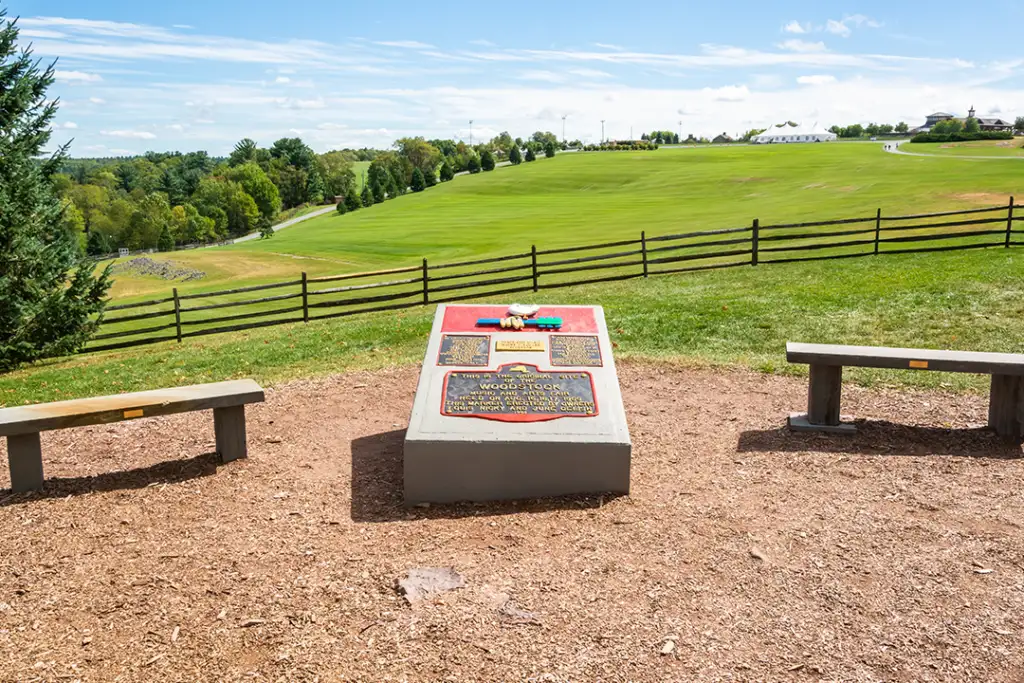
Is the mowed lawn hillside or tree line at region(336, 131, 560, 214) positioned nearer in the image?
the mowed lawn hillside

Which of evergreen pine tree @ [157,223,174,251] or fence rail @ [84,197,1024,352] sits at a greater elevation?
fence rail @ [84,197,1024,352]

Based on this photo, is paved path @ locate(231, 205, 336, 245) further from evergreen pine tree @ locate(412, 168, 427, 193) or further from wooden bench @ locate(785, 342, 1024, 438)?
wooden bench @ locate(785, 342, 1024, 438)

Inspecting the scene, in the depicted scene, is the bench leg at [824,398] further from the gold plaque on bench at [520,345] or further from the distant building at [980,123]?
the distant building at [980,123]

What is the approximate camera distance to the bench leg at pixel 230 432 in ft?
24.9

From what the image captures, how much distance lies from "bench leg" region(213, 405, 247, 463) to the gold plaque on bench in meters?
2.48

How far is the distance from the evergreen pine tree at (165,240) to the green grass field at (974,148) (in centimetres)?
8242

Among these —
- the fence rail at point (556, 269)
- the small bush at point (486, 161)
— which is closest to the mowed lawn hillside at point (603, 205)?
the fence rail at point (556, 269)

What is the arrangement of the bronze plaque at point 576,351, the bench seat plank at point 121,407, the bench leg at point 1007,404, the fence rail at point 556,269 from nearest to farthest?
the bench seat plank at point 121,407 < the bronze plaque at point 576,351 < the bench leg at point 1007,404 < the fence rail at point 556,269

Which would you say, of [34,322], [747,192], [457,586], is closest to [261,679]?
[457,586]

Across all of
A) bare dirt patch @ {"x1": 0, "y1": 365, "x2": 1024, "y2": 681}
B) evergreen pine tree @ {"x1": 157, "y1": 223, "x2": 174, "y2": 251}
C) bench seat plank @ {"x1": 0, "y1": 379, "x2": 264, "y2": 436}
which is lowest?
evergreen pine tree @ {"x1": 157, "y1": 223, "x2": 174, "y2": 251}

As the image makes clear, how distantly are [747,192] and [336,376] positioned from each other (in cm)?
5822

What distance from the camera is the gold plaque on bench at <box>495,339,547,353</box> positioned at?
7.68m

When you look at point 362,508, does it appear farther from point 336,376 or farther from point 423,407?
point 336,376

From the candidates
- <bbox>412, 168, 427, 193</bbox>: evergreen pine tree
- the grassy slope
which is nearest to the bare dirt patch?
the grassy slope
